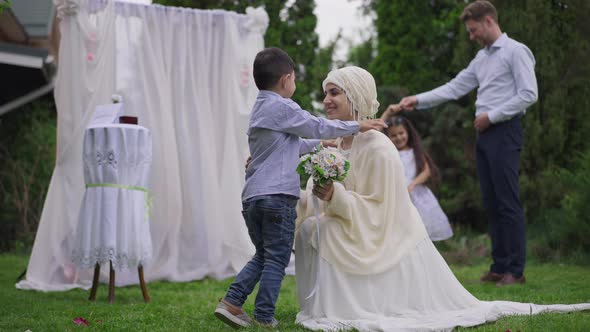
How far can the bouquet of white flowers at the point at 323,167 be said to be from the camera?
358cm

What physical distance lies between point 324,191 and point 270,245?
40 cm

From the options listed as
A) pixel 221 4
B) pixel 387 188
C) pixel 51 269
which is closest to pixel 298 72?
pixel 221 4

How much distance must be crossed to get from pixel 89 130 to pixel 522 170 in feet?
17.2

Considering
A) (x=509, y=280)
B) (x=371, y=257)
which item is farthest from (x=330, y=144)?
(x=509, y=280)

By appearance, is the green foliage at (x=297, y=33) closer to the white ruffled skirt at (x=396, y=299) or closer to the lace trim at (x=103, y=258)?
the lace trim at (x=103, y=258)

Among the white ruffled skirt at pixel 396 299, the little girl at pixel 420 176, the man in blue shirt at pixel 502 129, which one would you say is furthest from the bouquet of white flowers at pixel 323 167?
the little girl at pixel 420 176

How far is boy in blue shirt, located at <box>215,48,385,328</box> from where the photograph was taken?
367 cm

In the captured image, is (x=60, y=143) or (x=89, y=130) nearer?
(x=89, y=130)

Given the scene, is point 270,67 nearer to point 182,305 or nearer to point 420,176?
point 182,305

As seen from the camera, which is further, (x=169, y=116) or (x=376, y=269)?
(x=169, y=116)

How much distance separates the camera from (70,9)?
5.98 m

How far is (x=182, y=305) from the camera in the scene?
4.81 metres

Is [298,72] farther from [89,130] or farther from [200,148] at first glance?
[89,130]

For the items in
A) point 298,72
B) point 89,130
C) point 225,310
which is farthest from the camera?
point 298,72
